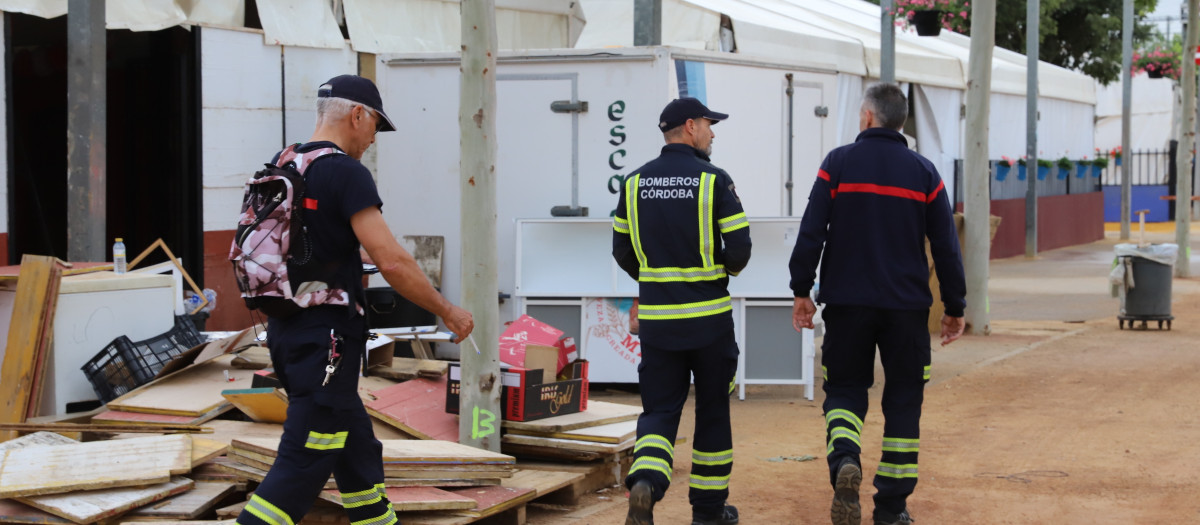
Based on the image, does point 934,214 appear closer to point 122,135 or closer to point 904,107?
point 904,107

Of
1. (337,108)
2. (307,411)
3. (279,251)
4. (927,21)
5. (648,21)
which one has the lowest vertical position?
(307,411)

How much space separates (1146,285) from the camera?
13422mm

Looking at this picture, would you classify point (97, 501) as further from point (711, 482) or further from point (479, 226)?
point (711, 482)

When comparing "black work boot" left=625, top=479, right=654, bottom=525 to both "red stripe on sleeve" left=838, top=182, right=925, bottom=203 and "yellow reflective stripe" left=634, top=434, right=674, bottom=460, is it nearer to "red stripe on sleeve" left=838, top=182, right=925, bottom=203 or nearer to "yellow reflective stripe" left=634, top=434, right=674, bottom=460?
"yellow reflective stripe" left=634, top=434, right=674, bottom=460

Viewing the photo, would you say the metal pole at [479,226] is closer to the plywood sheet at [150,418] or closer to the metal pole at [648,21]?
the plywood sheet at [150,418]

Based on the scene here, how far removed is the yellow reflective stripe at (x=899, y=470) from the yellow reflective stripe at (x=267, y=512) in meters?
2.70

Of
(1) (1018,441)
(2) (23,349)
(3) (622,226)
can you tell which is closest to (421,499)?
(3) (622,226)

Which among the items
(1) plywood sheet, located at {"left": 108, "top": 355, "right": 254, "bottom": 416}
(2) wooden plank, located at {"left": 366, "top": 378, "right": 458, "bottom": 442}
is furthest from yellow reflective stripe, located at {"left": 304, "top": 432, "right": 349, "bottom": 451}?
(1) plywood sheet, located at {"left": 108, "top": 355, "right": 254, "bottom": 416}

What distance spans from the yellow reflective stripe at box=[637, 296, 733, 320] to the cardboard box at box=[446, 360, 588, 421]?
1.20 meters

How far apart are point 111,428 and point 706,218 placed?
10.4ft

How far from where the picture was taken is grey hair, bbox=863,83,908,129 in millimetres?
5840

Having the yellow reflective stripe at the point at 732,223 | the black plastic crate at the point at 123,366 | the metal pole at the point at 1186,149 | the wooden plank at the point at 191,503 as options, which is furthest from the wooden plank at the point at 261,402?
the metal pole at the point at 1186,149

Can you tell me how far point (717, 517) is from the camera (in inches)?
226

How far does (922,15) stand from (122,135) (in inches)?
450
